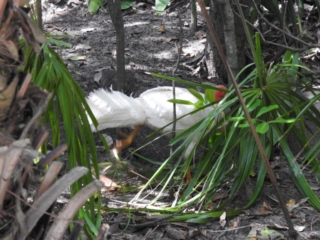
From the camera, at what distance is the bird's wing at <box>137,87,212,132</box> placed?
407 centimetres

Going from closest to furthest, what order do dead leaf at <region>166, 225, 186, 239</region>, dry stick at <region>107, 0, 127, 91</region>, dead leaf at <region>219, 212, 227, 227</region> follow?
dead leaf at <region>166, 225, 186, 239</region> → dead leaf at <region>219, 212, 227, 227</region> → dry stick at <region>107, 0, 127, 91</region>

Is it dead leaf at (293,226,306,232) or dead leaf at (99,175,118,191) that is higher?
dead leaf at (99,175,118,191)

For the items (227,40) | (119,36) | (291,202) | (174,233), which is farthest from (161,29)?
(174,233)

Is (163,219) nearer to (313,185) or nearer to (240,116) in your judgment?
(240,116)

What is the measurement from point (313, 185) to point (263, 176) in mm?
454

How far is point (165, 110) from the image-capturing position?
4.09 metres

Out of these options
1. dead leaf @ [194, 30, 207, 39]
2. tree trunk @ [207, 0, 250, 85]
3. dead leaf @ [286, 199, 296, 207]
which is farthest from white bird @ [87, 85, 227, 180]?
dead leaf @ [194, 30, 207, 39]

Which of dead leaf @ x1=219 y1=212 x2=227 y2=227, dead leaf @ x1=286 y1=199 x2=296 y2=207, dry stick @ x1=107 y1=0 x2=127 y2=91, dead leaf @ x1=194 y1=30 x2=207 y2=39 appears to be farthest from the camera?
dead leaf @ x1=194 y1=30 x2=207 y2=39

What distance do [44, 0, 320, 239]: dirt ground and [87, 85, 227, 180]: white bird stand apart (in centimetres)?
33

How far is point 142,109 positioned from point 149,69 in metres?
1.45

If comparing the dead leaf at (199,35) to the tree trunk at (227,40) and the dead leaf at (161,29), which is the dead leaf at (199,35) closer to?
the dead leaf at (161,29)

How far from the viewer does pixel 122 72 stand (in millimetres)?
4480

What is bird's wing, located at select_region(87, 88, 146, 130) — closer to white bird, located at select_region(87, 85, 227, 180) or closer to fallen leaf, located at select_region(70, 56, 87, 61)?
white bird, located at select_region(87, 85, 227, 180)

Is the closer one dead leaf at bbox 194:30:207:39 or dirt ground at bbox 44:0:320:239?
dirt ground at bbox 44:0:320:239
